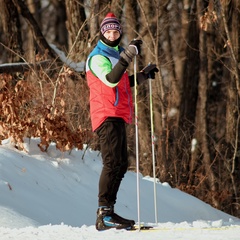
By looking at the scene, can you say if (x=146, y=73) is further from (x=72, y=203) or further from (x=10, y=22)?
(x=10, y=22)

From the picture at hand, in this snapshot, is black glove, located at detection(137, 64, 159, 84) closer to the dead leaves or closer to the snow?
the snow

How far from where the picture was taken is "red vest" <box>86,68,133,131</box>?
8.41 meters

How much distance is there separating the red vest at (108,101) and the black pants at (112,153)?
6cm

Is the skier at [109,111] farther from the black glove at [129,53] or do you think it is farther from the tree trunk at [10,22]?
the tree trunk at [10,22]

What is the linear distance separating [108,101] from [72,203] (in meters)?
2.84

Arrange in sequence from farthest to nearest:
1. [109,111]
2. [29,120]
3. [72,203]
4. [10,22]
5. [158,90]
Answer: [158,90] → [10,22] → [29,120] → [72,203] → [109,111]

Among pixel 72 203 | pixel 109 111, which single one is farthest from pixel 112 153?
pixel 72 203

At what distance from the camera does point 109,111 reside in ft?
27.6

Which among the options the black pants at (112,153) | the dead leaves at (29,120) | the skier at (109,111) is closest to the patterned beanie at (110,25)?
the skier at (109,111)

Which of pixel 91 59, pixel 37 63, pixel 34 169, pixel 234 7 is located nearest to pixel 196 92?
pixel 234 7

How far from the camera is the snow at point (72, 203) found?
26.4 ft

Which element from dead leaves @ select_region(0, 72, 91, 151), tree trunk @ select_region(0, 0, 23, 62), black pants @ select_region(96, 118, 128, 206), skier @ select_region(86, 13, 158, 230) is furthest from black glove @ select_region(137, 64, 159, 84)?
tree trunk @ select_region(0, 0, 23, 62)

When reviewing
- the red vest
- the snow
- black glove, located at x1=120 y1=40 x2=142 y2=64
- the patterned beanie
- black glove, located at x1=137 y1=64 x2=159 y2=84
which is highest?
the patterned beanie

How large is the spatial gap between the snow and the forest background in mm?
320
